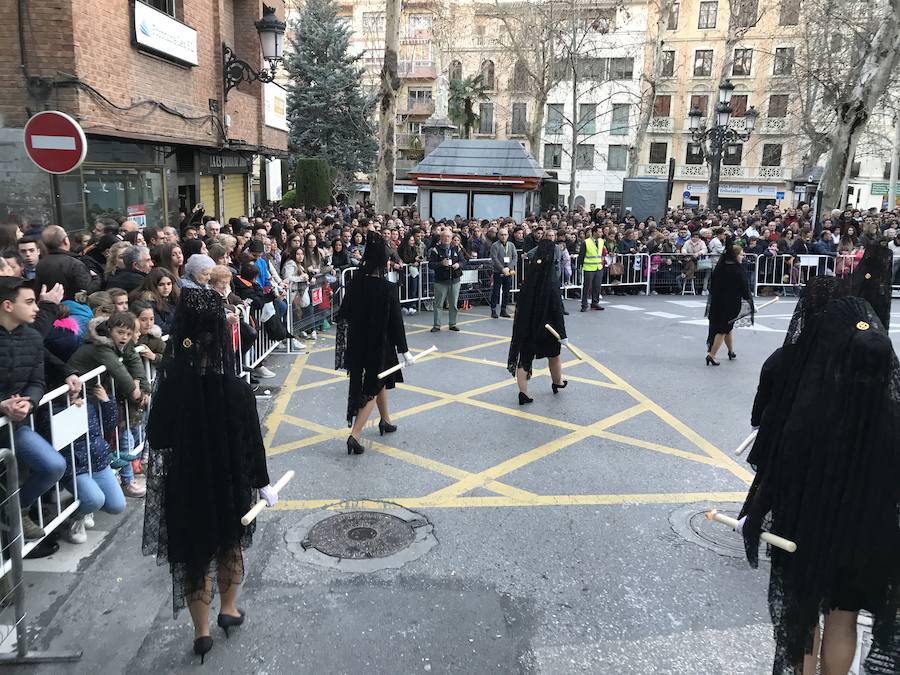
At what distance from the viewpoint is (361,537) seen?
16.5 ft

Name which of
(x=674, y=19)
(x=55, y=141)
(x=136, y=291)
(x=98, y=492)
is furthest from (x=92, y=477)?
(x=674, y=19)

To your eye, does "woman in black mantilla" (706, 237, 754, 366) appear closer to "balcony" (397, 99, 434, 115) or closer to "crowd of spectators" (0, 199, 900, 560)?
"crowd of spectators" (0, 199, 900, 560)

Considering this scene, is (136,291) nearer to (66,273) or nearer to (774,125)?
(66,273)

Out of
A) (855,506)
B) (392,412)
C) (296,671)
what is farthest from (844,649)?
(392,412)

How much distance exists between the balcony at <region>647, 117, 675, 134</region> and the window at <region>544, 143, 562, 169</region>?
6.73 metres

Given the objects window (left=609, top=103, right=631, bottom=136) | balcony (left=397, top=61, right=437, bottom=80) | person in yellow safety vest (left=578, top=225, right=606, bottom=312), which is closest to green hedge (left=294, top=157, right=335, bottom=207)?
person in yellow safety vest (left=578, top=225, right=606, bottom=312)

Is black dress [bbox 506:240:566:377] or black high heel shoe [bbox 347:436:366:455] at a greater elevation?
black dress [bbox 506:240:566:377]

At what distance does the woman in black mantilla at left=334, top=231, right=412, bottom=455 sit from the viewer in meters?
6.66

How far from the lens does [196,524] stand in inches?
145

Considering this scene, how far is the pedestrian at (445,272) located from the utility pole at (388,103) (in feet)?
25.2

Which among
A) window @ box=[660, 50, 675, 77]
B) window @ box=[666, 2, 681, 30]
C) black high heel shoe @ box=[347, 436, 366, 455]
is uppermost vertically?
window @ box=[666, 2, 681, 30]

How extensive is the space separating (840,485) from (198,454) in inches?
117

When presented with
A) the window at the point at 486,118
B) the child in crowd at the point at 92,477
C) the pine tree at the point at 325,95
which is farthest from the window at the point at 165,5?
the window at the point at 486,118

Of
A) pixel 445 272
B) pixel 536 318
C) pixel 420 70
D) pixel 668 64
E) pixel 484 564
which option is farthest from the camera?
pixel 420 70
